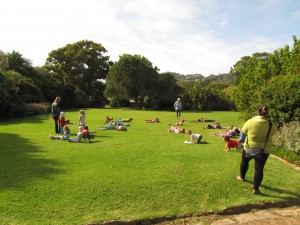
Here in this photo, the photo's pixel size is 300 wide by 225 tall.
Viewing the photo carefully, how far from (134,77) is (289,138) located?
96.9 ft

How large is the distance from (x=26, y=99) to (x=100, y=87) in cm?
2026

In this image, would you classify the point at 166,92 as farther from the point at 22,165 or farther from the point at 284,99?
the point at 22,165

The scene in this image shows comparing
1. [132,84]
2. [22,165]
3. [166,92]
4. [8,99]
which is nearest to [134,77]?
[132,84]

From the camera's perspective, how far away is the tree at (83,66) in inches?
1849

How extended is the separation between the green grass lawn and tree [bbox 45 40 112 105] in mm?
38713

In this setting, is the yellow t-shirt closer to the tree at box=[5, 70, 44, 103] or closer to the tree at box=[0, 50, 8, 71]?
the tree at box=[5, 70, 44, 103]

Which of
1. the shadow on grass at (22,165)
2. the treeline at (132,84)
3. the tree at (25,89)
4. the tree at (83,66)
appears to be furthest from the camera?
the tree at (83,66)

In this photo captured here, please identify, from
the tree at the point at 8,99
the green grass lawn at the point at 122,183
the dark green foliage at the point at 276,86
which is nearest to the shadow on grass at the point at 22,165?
the green grass lawn at the point at 122,183

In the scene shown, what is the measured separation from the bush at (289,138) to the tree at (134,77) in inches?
1117

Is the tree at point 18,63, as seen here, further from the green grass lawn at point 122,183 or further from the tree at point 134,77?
the green grass lawn at point 122,183

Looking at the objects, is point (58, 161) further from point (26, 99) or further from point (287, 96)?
point (26, 99)

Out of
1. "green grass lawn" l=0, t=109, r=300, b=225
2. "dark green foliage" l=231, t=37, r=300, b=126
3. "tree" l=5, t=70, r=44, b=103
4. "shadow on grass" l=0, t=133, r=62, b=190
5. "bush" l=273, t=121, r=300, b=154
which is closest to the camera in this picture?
"green grass lawn" l=0, t=109, r=300, b=225

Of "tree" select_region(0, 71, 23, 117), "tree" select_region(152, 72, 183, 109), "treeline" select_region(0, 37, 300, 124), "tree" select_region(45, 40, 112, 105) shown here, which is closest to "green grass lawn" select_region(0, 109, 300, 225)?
"treeline" select_region(0, 37, 300, 124)

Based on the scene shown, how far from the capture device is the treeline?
13.5m
